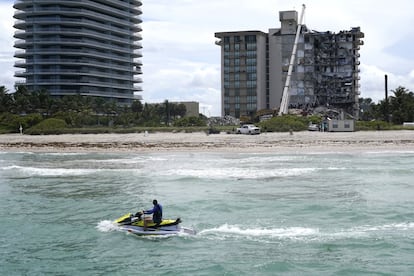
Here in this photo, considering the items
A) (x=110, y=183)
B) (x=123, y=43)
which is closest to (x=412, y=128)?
(x=110, y=183)

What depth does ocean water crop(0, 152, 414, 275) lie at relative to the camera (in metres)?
17.0

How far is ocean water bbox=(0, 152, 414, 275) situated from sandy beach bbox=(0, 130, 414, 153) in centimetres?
1595

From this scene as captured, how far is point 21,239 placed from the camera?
20.6 meters

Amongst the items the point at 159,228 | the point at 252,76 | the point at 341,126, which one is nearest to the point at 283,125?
the point at 341,126

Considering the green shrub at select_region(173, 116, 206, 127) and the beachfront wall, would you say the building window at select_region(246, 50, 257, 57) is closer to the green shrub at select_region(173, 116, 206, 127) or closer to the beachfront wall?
the green shrub at select_region(173, 116, 206, 127)

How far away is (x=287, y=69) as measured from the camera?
142250 millimetres

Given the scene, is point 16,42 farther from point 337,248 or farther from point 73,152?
point 337,248

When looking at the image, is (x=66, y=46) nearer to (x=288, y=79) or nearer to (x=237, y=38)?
(x=237, y=38)

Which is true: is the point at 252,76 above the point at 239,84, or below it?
above

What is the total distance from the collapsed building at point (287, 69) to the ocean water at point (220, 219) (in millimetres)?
94206

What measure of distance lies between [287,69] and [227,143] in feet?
262

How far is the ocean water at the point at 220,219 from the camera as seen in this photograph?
17.0m

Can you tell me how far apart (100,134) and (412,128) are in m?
47.5

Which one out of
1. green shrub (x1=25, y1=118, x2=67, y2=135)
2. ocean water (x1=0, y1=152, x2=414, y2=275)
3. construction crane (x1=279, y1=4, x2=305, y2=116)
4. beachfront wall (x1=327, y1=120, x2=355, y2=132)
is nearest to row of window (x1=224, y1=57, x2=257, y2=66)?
construction crane (x1=279, y1=4, x2=305, y2=116)
